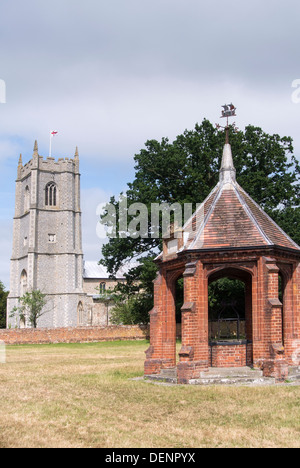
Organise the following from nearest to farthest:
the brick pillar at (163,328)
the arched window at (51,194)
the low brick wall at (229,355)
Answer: the low brick wall at (229,355), the brick pillar at (163,328), the arched window at (51,194)

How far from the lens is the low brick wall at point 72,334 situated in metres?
39.2

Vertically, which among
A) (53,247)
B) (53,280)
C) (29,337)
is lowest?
(29,337)

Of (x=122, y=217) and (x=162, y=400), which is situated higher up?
(x=122, y=217)

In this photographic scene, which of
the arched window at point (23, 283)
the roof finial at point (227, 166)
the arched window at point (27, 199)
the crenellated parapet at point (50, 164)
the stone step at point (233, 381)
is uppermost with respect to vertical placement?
the crenellated parapet at point (50, 164)

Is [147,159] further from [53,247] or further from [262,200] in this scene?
[53,247]

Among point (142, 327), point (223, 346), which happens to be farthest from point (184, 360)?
point (142, 327)

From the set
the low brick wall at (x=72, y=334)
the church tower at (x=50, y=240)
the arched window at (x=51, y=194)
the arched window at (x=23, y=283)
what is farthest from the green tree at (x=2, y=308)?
the low brick wall at (x=72, y=334)

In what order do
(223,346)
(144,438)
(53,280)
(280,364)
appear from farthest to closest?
(53,280), (223,346), (280,364), (144,438)

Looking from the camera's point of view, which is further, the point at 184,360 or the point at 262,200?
the point at 262,200

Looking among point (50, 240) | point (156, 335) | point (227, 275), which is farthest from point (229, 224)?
point (50, 240)

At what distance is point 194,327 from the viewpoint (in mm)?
14367

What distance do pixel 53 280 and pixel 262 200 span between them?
49.3 metres

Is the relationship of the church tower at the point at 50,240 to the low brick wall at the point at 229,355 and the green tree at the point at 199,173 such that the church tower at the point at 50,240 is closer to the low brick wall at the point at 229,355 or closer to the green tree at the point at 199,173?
the green tree at the point at 199,173

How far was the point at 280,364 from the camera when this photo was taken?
14.0m
